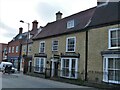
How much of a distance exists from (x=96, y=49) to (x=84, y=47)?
2144 mm

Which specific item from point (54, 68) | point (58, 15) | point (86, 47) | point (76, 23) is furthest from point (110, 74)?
point (58, 15)

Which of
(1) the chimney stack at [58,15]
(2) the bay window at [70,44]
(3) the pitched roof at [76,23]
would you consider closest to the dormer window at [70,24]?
(3) the pitched roof at [76,23]

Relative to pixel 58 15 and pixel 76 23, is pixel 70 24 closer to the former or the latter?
pixel 76 23

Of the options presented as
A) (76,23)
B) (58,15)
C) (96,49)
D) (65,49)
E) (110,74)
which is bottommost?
(110,74)

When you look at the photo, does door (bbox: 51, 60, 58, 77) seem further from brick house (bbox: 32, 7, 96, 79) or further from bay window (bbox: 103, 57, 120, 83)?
bay window (bbox: 103, 57, 120, 83)

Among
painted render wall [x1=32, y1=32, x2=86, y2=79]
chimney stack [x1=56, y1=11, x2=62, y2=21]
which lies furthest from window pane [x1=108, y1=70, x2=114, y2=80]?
chimney stack [x1=56, y1=11, x2=62, y2=21]

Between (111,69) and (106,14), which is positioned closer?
(111,69)

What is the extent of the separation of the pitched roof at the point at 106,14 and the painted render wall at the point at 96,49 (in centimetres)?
71

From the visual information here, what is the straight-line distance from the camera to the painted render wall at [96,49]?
71.1ft

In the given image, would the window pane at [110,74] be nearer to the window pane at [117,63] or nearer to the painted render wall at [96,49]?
the window pane at [117,63]

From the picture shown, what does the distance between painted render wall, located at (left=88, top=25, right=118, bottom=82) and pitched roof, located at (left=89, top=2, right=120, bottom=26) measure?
711 mm

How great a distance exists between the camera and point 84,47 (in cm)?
2450

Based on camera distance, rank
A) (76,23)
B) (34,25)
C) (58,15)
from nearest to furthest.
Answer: (76,23)
(58,15)
(34,25)

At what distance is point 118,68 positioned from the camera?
1994cm
